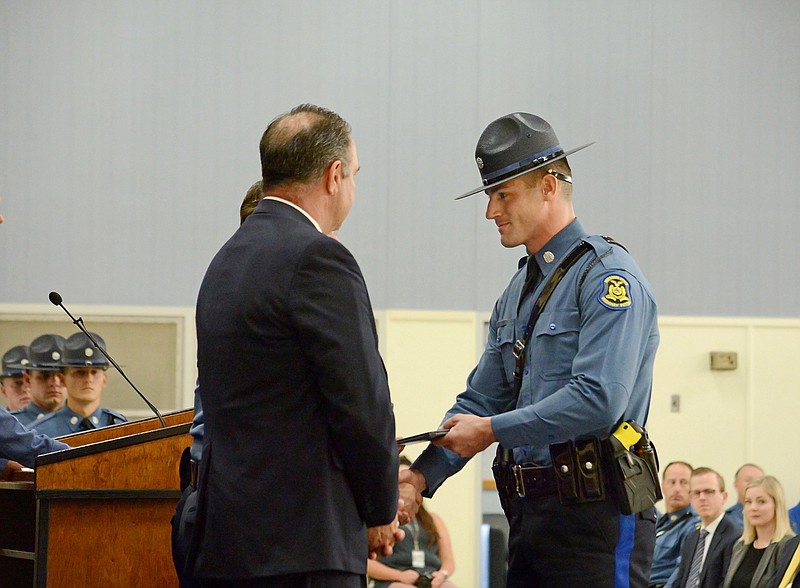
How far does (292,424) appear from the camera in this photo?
183cm

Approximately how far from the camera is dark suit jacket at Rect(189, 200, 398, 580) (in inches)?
71.1

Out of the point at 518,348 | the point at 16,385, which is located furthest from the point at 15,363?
the point at 518,348

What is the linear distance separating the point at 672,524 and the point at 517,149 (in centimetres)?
425

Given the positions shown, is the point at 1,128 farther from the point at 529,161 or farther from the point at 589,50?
the point at 529,161

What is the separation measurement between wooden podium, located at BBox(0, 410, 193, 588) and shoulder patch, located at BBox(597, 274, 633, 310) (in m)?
1.10

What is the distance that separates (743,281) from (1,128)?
5.13 meters

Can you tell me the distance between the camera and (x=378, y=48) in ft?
25.0

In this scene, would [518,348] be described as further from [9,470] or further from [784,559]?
[784,559]

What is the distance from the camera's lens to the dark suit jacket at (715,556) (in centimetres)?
539

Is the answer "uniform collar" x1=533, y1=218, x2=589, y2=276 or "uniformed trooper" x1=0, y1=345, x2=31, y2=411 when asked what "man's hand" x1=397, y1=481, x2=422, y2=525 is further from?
"uniformed trooper" x1=0, y1=345, x2=31, y2=411

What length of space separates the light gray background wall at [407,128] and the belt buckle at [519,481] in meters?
5.20

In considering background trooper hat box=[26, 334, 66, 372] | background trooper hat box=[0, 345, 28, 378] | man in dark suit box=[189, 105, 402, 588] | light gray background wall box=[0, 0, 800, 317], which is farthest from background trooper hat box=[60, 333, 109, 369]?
man in dark suit box=[189, 105, 402, 588]

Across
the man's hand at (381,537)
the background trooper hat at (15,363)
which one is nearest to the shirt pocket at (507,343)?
the man's hand at (381,537)

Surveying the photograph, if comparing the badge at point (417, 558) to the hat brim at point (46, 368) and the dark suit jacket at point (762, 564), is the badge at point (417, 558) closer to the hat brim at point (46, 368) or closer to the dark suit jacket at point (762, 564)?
the dark suit jacket at point (762, 564)
